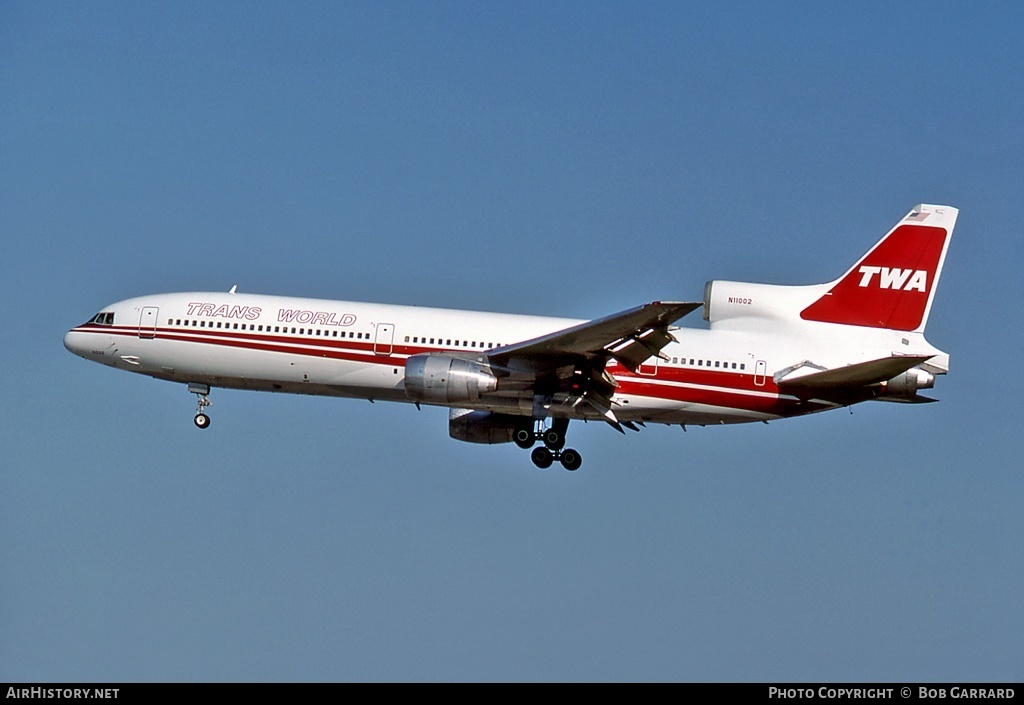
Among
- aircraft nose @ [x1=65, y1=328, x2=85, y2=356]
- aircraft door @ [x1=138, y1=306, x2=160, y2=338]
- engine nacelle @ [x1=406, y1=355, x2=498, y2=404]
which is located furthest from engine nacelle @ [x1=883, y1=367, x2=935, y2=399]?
aircraft nose @ [x1=65, y1=328, x2=85, y2=356]

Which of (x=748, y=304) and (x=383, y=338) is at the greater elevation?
(x=748, y=304)

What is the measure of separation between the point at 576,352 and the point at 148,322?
14358 millimetres

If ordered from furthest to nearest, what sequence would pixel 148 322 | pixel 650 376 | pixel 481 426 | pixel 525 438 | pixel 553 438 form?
pixel 481 426 < pixel 148 322 < pixel 525 438 < pixel 553 438 < pixel 650 376

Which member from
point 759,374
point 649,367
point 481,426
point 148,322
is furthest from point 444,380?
point 148,322

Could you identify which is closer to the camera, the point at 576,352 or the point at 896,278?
the point at 576,352

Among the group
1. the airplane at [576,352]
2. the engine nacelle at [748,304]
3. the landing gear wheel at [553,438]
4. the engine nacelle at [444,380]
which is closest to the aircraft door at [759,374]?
the airplane at [576,352]

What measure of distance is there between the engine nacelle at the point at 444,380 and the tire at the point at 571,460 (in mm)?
4141

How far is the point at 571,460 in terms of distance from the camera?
157 feet

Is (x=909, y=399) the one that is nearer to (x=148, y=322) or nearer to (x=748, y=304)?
→ (x=748, y=304)

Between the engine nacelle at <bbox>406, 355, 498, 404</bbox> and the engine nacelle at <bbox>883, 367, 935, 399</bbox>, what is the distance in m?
12.0
